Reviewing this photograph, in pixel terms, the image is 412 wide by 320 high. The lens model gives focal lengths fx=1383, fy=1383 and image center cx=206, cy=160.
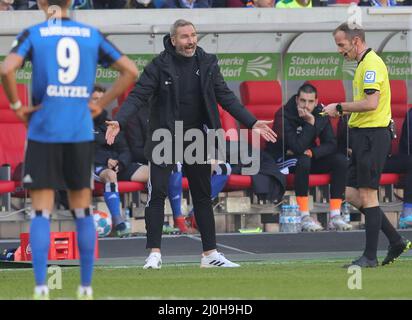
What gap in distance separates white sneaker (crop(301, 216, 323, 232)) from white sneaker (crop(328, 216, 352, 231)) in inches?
8.6

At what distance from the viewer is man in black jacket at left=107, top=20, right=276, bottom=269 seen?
1200 cm

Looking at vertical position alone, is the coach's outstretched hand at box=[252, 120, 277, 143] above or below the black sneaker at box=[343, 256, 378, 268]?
above

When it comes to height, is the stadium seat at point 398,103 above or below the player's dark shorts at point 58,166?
above

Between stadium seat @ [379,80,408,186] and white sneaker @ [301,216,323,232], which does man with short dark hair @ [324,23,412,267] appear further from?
stadium seat @ [379,80,408,186]

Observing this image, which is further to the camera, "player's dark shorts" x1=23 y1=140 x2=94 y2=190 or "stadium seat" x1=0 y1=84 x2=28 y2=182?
"stadium seat" x1=0 y1=84 x2=28 y2=182

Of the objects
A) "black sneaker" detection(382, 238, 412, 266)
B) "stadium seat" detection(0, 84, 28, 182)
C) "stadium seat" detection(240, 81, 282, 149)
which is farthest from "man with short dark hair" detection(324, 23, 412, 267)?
"stadium seat" detection(0, 84, 28, 182)

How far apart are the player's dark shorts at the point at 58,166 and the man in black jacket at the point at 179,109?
3.29 metres

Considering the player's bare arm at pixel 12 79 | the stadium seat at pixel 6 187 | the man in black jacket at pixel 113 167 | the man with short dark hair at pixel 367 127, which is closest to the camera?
the player's bare arm at pixel 12 79

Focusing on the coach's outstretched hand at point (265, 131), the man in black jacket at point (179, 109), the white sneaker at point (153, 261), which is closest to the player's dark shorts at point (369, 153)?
the coach's outstretched hand at point (265, 131)

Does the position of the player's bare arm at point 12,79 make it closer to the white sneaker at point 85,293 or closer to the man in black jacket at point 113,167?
the white sneaker at point 85,293

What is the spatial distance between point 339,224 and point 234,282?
715cm

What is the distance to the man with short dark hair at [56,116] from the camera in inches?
337

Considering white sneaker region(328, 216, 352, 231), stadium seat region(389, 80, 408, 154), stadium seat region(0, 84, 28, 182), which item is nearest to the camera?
white sneaker region(328, 216, 352, 231)

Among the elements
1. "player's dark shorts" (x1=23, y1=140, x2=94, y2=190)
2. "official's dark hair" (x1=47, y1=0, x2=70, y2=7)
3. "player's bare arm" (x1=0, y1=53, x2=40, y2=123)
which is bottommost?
"player's dark shorts" (x1=23, y1=140, x2=94, y2=190)
